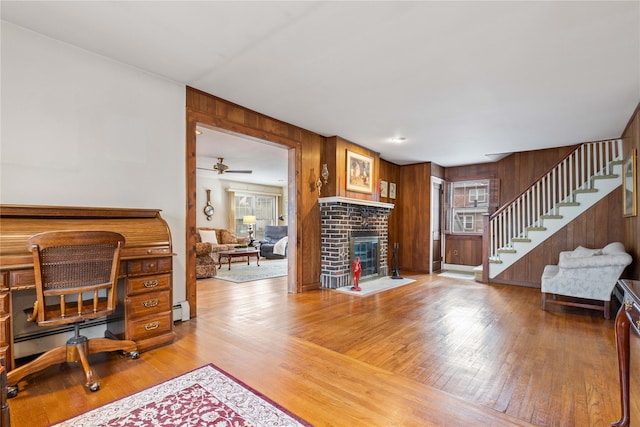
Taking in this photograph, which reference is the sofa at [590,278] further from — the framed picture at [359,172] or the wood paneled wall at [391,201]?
the wood paneled wall at [391,201]

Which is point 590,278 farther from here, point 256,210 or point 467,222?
point 256,210

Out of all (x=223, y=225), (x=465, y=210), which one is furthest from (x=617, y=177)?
(x=223, y=225)

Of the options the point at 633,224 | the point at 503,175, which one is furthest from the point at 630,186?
the point at 503,175

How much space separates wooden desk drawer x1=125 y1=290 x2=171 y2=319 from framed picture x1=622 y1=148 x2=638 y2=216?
5.37 m

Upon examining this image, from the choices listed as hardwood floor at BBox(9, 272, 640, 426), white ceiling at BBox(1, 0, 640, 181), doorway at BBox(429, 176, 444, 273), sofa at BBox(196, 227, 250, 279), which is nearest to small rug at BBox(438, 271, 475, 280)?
doorway at BBox(429, 176, 444, 273)

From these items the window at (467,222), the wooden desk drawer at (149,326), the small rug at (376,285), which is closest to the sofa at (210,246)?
the small rug at (376,285)

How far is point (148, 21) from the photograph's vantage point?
228cm

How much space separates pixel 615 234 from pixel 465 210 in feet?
9.34

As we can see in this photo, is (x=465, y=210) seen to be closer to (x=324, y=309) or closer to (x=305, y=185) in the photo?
(x=305, y=185)

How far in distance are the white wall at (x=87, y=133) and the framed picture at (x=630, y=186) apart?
5400 mm

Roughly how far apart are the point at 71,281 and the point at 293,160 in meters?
3.26

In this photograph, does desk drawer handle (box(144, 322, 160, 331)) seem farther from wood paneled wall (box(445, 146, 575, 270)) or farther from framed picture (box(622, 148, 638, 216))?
wood paneled wall (box(445, 146, 575, 270))

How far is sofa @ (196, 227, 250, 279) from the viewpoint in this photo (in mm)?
5914

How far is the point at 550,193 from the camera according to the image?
5.88m
